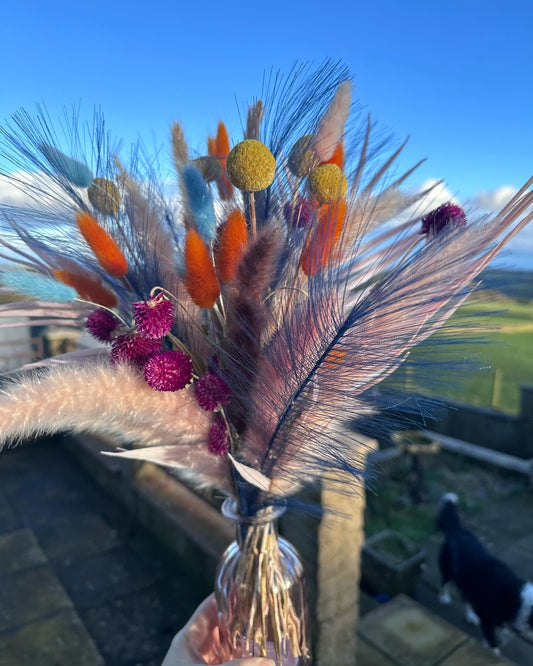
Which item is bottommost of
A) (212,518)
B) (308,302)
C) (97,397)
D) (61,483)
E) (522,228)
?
(61,483)

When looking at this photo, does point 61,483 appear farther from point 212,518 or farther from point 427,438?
point 427,438

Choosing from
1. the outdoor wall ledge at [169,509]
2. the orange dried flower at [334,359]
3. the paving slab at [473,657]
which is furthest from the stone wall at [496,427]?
the orange dried flower at [334,359]

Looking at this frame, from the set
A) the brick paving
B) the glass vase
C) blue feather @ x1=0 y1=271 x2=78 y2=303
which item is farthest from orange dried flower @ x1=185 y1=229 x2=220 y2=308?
the brick paving

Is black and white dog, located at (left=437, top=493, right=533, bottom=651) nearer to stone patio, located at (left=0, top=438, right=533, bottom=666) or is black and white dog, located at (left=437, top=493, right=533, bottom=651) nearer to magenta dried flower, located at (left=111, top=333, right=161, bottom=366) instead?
stone patio, located at (left=0, top=438, right=533, bottom=666)

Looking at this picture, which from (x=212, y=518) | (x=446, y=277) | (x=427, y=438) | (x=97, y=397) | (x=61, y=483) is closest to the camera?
(x=446, y=277)

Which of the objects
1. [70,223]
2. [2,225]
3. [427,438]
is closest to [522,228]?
[70,223]

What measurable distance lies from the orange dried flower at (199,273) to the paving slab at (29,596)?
3.22 metres

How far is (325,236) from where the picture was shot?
0.74m

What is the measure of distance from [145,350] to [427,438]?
6.07m

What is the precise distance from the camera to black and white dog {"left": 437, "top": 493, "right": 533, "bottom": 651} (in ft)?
10.2

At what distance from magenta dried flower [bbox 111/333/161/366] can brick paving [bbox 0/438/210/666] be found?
2.68 metres

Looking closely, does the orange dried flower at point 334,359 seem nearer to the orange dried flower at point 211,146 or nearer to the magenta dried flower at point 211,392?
the magenta dried flower at point 211,392

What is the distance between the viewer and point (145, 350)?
839 mm

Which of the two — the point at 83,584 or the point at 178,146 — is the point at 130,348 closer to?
the point at 178,146
